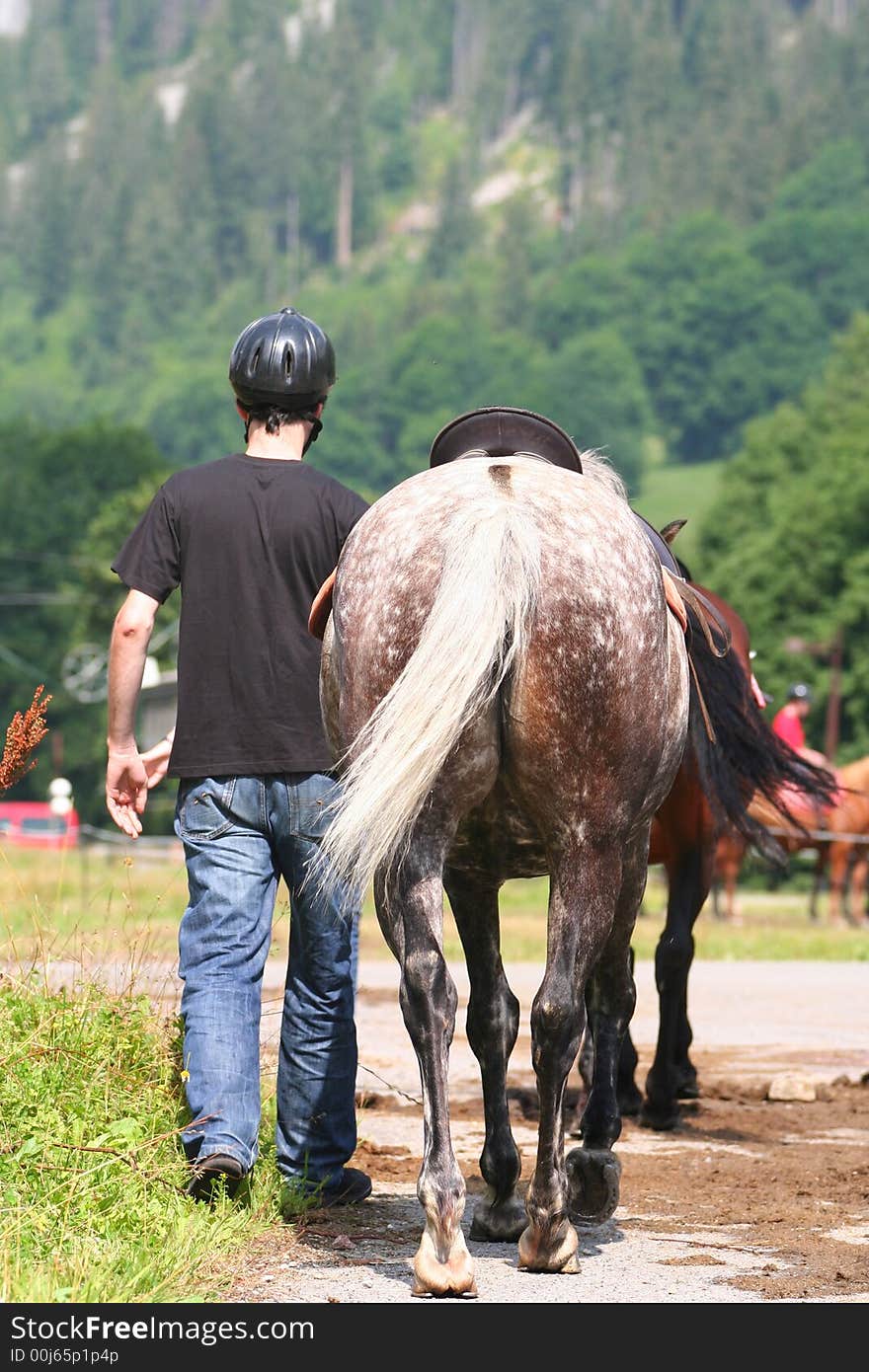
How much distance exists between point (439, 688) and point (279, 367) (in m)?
1.51

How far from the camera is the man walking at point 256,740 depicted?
548 centimetres

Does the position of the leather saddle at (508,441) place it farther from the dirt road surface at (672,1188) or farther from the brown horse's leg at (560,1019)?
the dirt road surface at (672,1188)

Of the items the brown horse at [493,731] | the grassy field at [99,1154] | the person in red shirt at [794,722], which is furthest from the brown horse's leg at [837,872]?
the brown horse at [493,731]

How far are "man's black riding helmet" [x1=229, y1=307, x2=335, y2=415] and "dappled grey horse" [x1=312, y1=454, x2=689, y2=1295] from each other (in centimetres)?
69

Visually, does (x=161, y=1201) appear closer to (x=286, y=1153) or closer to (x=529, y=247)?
(x=286, y=1153)

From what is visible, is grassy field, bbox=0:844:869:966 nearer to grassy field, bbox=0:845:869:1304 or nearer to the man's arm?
grassy field, bbox=0:845:869:1304

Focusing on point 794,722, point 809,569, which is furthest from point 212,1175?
point 809,569

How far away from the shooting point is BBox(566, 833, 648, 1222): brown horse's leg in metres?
5.43

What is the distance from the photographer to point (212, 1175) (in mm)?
5164

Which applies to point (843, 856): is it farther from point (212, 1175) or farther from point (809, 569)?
point (809, 569)

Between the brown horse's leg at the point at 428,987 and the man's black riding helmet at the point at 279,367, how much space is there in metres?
1.61

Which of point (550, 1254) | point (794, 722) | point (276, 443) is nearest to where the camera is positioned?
point (550, 1254)

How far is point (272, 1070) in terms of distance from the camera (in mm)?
6930

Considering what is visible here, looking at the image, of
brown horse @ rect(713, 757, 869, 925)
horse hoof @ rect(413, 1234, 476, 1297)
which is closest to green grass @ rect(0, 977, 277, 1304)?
horse hoof @ rect(413, 1234, 476, 1297)
